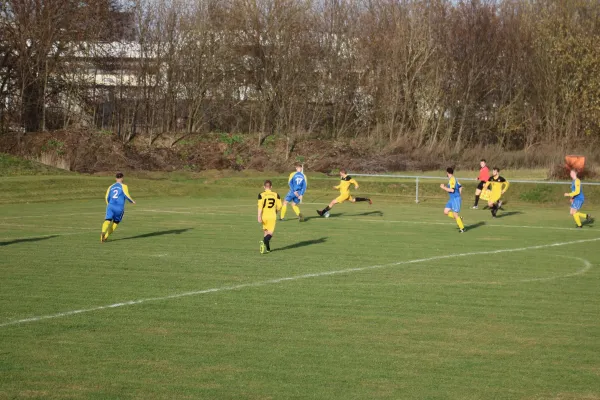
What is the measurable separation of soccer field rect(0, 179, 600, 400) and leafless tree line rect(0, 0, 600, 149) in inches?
1356

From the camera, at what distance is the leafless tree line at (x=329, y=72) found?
5691 centimetres

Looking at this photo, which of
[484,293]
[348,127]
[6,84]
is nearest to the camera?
[484,293]

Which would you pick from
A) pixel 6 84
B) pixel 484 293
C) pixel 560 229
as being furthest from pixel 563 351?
pixel 6 84

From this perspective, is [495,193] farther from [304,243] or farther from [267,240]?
[267,240]

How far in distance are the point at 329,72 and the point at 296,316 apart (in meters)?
50.9

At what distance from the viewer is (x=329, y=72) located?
A: 6228cm

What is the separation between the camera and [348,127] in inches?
2452

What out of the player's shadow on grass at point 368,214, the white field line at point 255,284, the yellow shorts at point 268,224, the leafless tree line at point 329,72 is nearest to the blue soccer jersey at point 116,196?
the yellow shorts at point 268,224

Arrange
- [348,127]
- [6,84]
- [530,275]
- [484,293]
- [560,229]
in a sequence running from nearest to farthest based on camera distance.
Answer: [484,293] → [530,275] → [560,229] → [6,84] → [348,127]

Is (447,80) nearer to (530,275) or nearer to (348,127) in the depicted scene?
(348,127)

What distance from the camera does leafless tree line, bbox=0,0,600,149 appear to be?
187 feet

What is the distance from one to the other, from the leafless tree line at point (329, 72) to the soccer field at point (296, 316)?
113ft

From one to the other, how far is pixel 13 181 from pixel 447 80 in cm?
3315

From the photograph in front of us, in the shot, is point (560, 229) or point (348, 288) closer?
point (348, 288)
